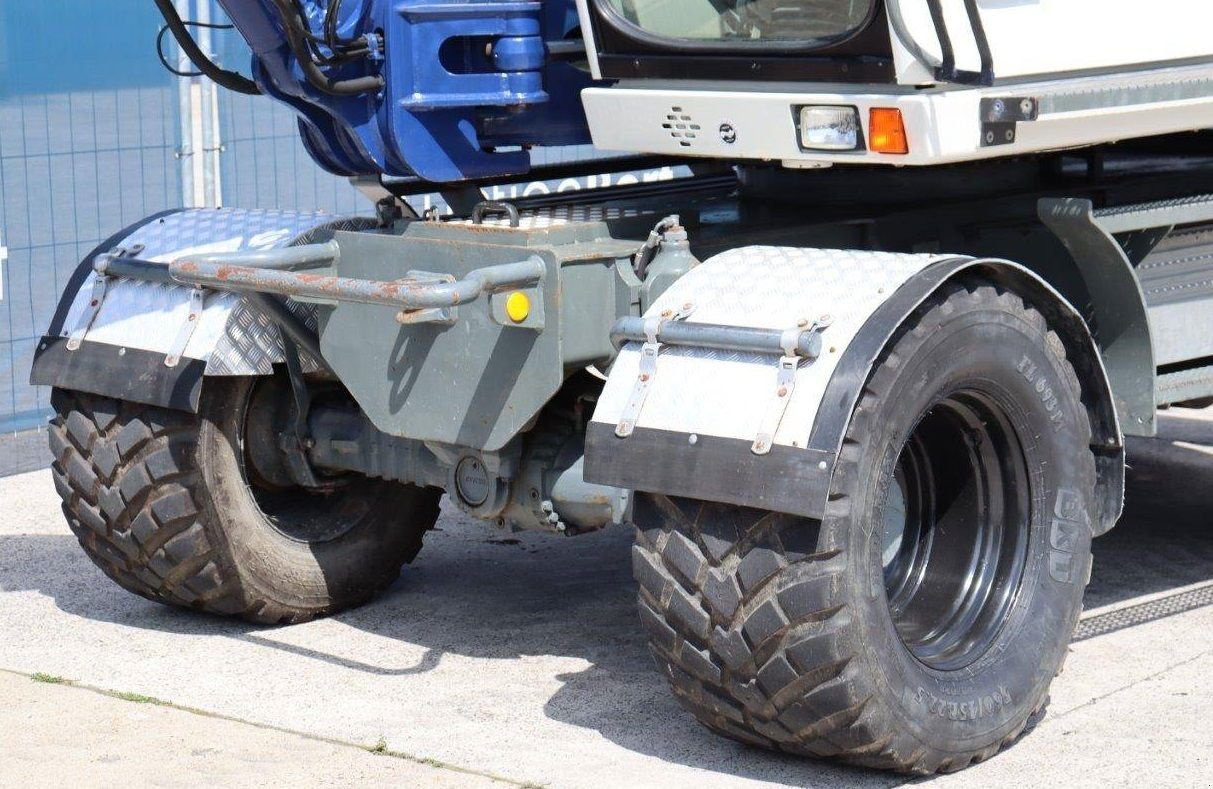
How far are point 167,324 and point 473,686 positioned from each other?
1392mm

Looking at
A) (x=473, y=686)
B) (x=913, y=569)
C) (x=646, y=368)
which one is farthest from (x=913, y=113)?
(x=473, y=686)

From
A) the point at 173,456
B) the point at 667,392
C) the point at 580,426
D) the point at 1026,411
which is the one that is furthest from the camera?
the point at 173,456

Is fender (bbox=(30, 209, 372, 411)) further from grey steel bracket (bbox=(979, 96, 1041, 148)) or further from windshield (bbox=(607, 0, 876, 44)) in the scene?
grey steel bracket (bbox=(979, 96, 1041, 148))

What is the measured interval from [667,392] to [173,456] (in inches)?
73.1

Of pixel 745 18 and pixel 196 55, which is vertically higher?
pixel 745 18

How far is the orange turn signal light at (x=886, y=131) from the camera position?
485 centimetres

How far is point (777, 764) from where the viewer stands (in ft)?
15.9

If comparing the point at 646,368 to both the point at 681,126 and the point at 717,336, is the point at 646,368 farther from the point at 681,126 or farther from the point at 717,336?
the point at 681,126

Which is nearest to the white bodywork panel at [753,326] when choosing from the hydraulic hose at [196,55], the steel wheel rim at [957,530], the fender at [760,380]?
the fender at [760,380]

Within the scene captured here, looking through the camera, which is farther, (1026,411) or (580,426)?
(580,426)

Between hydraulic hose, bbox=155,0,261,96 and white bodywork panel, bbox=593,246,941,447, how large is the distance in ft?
5.61

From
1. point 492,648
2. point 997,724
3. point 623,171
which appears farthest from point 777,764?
point 623,171

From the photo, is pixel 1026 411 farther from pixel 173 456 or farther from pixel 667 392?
pixel 173 456

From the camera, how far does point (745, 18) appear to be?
5.23 m
